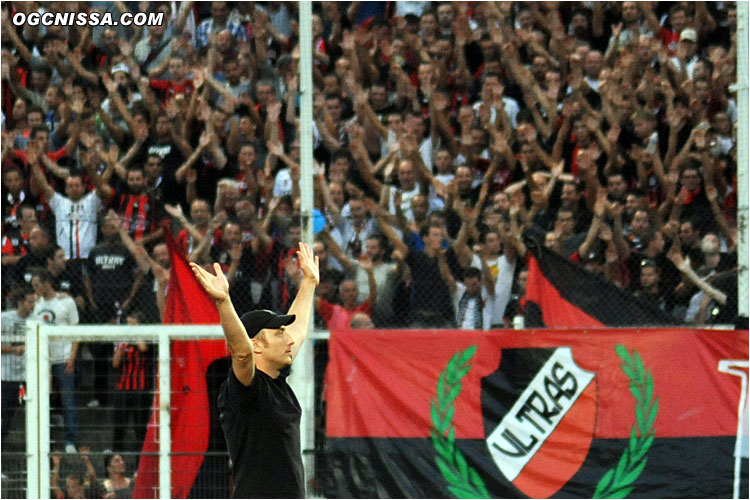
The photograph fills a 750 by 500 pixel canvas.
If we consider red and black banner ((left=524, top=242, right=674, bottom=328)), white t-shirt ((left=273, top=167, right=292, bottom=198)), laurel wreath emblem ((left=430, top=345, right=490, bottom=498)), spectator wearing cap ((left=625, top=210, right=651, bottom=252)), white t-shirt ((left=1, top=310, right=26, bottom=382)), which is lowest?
laurel wreath emblem ((left=430, top=345, right=490, bottom=498))

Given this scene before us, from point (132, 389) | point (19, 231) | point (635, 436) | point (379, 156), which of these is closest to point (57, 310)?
point (19, 231)

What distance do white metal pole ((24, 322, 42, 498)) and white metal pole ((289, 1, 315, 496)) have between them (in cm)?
178

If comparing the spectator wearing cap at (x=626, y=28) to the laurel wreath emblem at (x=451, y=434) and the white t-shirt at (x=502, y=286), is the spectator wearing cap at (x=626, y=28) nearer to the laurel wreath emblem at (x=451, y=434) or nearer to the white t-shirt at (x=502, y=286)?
the white t-shirt at (x=502, y=286)

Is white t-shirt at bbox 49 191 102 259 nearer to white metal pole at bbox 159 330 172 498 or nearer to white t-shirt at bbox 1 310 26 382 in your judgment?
white t-shirt at bbox 1 310 26 382

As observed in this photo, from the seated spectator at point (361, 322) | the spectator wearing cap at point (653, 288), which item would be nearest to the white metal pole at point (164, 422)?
the seated spectator at point (361, 322)

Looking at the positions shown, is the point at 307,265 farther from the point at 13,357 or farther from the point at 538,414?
the point at 13,357

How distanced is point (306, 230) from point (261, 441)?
3404 mm

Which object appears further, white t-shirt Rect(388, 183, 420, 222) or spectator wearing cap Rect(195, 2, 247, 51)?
spectator wearing cap Rect(195, 2, 247, 51)

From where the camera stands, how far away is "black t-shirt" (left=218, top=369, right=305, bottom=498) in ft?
16.8

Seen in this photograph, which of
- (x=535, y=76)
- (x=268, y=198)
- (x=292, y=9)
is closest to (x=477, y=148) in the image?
(x=535, y=76)

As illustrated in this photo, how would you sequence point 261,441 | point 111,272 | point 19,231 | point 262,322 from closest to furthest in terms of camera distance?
point 261,441, point 262,322, point 111,272, point 19,231

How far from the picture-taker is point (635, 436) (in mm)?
8320

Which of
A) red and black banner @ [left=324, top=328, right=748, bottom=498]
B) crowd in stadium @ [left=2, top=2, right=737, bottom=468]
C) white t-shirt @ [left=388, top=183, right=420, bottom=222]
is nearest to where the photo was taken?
red and black banner @ [left=324, top=328, right=748, bottom=498]

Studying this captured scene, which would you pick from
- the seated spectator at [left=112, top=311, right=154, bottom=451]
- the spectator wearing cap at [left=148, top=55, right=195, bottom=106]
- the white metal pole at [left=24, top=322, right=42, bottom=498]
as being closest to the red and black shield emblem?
the seated spectator at [left=112, top=311, right=154, bottom=451]
